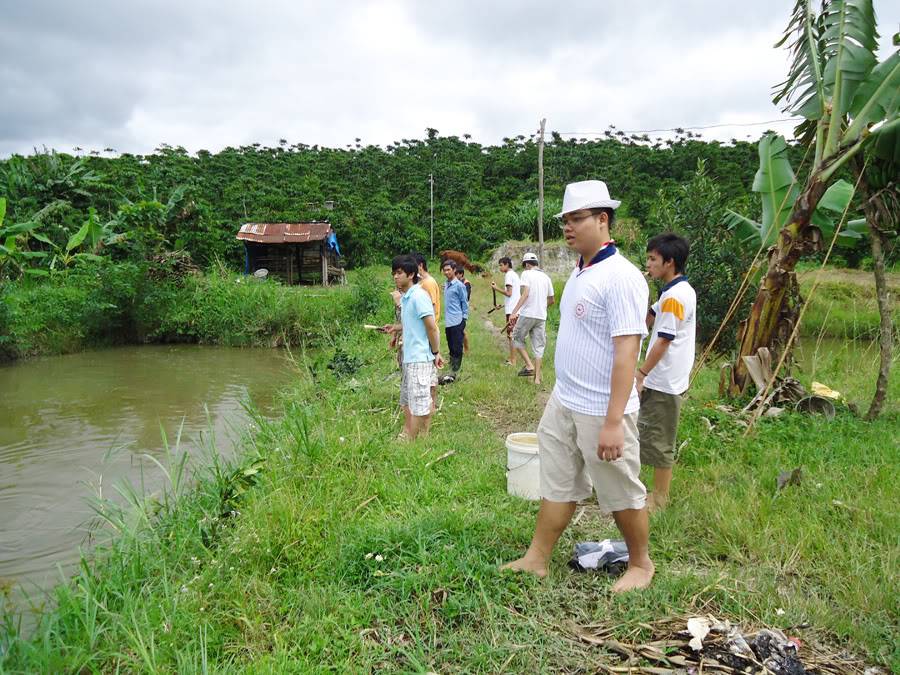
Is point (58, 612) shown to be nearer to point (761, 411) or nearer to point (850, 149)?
point (761, 411)

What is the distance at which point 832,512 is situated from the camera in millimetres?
3527

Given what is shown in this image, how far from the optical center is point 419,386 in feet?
16.8

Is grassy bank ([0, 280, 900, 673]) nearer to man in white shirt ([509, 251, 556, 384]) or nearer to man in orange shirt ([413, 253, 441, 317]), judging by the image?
man in orange shirt ([413, 253, 441, 317])

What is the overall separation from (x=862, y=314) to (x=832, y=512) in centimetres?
1419

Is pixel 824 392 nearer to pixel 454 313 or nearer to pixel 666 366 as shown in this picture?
pixel 666 366

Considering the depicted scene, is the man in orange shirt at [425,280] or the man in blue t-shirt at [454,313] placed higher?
the man in orange shirt at [425,280]

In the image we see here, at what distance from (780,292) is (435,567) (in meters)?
4.70

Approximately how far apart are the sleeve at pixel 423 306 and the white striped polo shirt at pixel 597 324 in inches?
92.7

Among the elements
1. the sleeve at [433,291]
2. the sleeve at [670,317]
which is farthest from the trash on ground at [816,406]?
the sleeve at [433,291]

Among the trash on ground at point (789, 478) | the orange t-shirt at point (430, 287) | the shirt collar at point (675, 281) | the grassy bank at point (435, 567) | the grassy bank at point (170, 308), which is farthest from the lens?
the grassy bank at point (170, 308)

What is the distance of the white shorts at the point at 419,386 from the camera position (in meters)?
5.10

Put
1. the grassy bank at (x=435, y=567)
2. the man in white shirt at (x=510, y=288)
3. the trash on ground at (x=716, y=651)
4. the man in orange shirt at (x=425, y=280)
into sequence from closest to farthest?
the trash on ground at (x=716, y=651) → the grassy bank at (x=435, y=567) → the man in orange shirt at (x=425, y=280) → the man in white shirt at (x=510, y=288)

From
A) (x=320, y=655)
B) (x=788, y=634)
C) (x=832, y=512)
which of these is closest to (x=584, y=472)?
(x=788, y=634)

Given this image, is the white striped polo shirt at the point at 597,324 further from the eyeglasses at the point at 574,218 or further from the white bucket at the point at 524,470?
the white bucket at the point at 524,470
